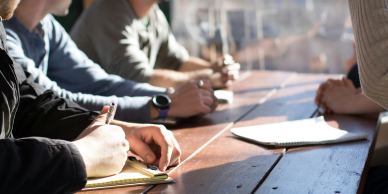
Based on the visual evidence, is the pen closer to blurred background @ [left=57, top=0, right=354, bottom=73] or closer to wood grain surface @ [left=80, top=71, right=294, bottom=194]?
wood grain surface @ [left=80, top=71, right=294, bottom=194]

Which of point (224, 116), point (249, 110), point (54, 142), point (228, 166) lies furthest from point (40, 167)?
point (249, 110)

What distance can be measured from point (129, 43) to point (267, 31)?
13.5ft

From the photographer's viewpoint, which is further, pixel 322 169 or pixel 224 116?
pixel 224 116

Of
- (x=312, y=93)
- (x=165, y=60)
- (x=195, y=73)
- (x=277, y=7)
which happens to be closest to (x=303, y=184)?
(x=312, y=93)

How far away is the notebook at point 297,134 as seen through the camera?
1.00 metres

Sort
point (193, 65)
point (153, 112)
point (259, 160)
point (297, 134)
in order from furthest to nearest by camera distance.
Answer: point (193, 65)
point (153, 112)
point (297, 134)
point (259, 160)

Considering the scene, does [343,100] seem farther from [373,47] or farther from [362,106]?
[373,47]

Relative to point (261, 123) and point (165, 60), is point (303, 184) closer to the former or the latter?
point (261, 123)

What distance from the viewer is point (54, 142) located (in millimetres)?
682

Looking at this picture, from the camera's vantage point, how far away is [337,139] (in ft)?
3.32

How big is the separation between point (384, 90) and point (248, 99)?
2.90 feet

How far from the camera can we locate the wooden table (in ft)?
2.40

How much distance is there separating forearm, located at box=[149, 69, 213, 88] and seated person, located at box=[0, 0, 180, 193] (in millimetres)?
898

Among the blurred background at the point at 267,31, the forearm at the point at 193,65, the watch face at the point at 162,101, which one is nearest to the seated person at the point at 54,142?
the watch face at the point at 162,101
